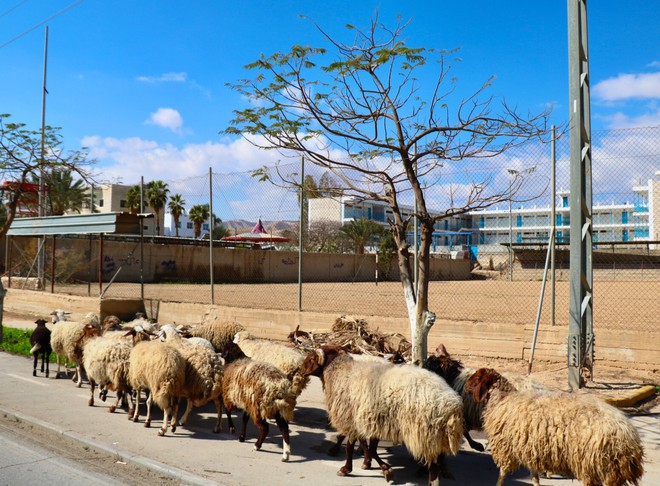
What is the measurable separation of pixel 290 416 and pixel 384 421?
4.32ft

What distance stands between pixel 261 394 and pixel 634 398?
5.13 meters

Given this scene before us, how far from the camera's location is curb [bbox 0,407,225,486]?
5.50m

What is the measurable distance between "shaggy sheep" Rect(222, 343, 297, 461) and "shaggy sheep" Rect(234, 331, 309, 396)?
1.85 feet

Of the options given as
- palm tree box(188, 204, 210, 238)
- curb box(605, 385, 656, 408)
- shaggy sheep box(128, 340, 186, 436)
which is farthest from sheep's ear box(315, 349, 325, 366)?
palm tree box(188, 204, 210, 238)

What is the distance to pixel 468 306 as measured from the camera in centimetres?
2097

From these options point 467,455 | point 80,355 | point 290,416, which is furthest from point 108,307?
point 467,455

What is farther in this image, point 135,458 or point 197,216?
point 197,216

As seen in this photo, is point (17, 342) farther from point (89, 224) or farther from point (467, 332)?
point (467, 332)

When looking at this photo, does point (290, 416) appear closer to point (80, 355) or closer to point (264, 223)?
point (80, 355)

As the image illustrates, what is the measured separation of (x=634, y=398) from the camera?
7.93 meters

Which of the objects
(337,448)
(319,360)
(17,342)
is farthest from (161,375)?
(17,342)

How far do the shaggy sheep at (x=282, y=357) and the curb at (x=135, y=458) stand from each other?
5.67ft

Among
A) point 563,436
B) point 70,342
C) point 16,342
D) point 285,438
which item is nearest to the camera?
point 563,436

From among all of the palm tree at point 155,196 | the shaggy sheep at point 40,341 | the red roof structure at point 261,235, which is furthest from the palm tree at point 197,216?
the shaggy sheep at point 40,341
